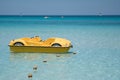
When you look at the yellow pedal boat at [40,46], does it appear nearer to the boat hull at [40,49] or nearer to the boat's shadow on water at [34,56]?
the boat hull at [40,49]

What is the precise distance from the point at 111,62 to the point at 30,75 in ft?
11.2

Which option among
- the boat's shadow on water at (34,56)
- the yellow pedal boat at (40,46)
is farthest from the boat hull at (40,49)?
the boat's shadow on water at (34,56)

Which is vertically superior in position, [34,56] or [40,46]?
[40,46]

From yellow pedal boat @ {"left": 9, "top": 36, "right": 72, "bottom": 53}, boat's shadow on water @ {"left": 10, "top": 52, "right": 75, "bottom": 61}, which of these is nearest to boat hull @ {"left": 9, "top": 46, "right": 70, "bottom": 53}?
yellow pedal boat @ {"left": 9, "top": 36, "right": 72, "bottom": 53}

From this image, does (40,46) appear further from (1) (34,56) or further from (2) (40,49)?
(1) (34,56)

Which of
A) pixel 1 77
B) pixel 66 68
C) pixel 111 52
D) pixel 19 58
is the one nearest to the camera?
pixel 1 77

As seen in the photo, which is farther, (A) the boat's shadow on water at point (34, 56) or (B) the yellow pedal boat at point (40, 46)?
(B) the yellow pedal boat at point (40, 46)

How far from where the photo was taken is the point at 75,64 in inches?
429

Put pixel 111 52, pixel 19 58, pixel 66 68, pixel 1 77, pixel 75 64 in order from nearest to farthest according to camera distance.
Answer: pixel 1 77 < pixel 66 68 < pixel 75 64 < pixel 19 58 < pixel 111 52

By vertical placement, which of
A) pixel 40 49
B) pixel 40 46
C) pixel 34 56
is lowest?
pixel 34 56

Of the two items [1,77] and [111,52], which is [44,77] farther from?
[111,52]

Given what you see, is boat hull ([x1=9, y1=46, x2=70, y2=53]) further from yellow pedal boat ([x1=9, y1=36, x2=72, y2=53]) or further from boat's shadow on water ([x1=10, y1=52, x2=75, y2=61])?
boat's shadow on water ([x1=10, y1=52, x2=75, y2=61])

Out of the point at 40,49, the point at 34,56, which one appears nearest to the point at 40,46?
the point at 40,49

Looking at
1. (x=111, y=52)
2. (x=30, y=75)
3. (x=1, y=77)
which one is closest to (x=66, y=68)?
(x=30, y=75)
